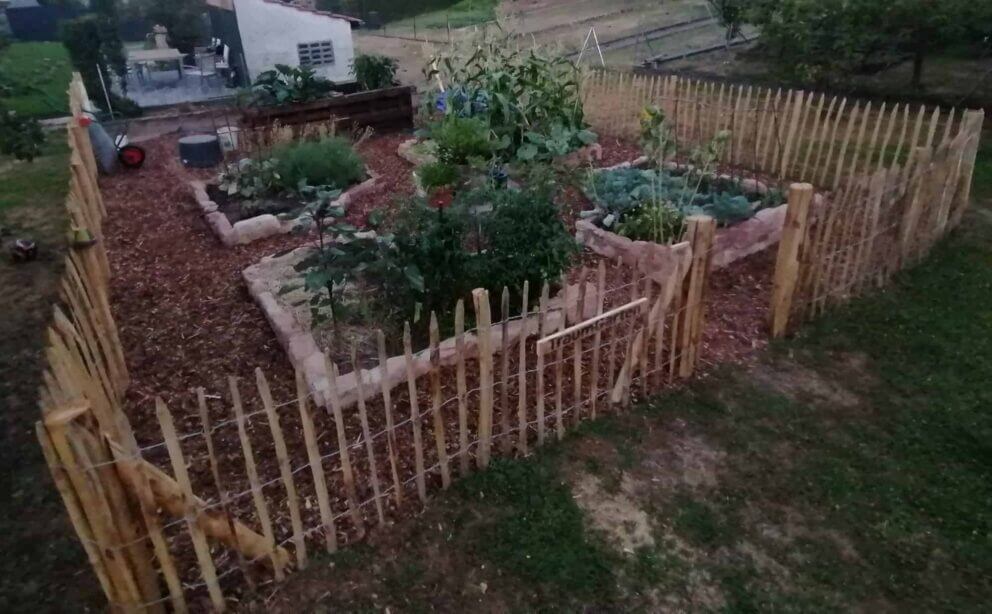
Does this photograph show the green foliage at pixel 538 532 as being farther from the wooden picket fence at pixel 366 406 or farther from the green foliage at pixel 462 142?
the green foliage at pixel 462 142

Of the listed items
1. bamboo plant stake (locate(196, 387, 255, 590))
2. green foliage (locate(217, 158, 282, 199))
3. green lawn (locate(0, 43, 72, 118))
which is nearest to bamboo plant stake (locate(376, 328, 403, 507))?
bamboo plant stake (locate(196, 387, 255, 590))

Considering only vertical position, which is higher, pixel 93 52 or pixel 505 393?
pixel 93 52

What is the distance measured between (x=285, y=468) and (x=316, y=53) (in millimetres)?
11815

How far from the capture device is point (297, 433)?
11.4ft

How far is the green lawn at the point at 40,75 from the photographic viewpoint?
496 inches

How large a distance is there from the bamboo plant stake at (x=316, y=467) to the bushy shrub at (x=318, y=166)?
15.2ft

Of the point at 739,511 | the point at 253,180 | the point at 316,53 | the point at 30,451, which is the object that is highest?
the point at 316,53

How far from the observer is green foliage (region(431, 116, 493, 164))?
22.7 ft

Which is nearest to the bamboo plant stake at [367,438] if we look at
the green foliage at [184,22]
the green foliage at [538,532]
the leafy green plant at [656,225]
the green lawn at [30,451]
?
the green foliage at [538,532]

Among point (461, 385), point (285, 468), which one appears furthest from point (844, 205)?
point (285, 468)

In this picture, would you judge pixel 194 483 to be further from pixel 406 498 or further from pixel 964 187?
pixel 964 187

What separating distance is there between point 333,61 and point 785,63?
820cm

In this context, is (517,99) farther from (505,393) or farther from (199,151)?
(505,393)

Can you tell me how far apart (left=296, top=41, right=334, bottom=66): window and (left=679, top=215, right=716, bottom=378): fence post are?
35.6 feet
